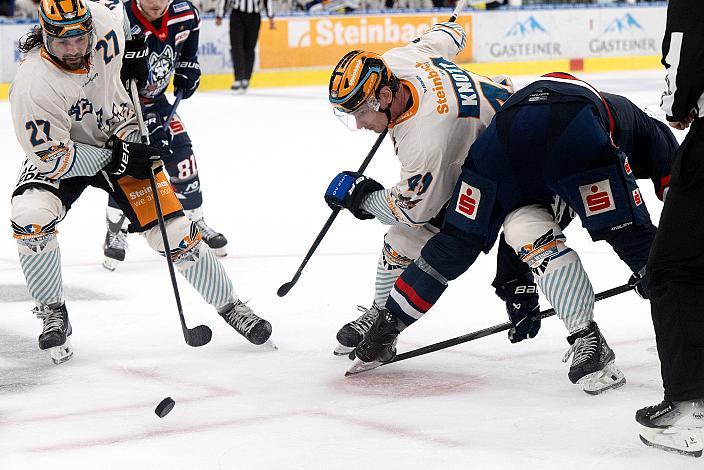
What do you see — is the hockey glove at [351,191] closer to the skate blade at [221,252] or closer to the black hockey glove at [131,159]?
the black hockey glove at [131,159]

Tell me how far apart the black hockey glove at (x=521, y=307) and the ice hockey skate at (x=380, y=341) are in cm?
35

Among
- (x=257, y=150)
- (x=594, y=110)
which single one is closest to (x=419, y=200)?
(x=594, y=110)

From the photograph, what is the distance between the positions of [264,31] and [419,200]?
977 centimetres

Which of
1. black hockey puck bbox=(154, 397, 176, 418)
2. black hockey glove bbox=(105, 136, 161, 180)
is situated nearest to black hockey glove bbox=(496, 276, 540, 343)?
black hockey puck bbox=(154, 397, 176, 418)

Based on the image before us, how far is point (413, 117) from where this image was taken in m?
3.18

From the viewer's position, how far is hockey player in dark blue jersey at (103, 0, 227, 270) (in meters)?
4.80

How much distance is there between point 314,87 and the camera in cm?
1305

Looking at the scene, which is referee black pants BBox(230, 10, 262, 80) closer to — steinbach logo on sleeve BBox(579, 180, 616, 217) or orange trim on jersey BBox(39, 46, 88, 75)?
orange trim on jersey BBox(39, 46, 88, 75)

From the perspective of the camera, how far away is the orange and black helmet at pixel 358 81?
125 inches

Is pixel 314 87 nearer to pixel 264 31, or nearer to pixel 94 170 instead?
pixel 264 31

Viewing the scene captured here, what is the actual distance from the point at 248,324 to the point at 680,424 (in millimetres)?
1621

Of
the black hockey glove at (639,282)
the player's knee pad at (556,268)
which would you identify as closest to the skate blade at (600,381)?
the player's knee pad at (556,268)

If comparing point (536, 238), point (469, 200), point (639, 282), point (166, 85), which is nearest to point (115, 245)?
point (166, 85)

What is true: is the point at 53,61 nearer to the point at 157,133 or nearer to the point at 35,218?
the point at 35,218
